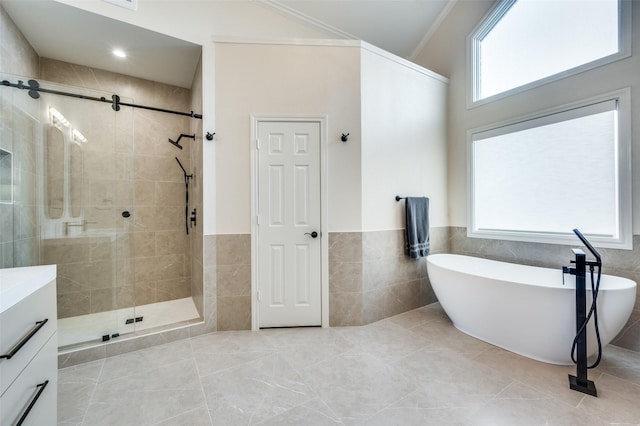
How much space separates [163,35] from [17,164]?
1630 mm

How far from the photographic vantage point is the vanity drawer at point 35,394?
0.88m

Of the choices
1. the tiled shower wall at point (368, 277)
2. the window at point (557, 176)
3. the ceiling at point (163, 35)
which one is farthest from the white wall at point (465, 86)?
the tiled shower wall at point (368, 277)

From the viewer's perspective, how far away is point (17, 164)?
2092 mm

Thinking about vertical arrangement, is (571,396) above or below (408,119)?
below

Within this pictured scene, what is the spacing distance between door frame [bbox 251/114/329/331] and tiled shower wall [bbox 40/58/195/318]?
1.14 meters

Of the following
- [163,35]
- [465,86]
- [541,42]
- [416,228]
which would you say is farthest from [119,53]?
[541,42]

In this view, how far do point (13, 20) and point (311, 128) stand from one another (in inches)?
106

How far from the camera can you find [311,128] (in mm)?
2607

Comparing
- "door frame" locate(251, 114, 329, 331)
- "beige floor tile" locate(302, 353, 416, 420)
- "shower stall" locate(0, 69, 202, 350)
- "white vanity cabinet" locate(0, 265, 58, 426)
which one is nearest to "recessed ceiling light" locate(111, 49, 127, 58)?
"shower stall" locate(0, 69, 202, 350)

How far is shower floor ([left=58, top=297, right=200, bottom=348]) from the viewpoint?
7.10 ft

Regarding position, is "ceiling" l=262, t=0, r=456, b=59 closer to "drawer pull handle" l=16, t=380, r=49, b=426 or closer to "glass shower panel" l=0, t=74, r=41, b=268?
"glass shower panel" l=0, t=74, r=41, b=268

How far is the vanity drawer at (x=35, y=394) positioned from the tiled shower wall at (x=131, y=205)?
52.0 inches

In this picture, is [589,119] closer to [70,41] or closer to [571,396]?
[571,396]

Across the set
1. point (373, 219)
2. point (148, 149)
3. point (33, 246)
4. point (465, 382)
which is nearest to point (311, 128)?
point (373, 219)
